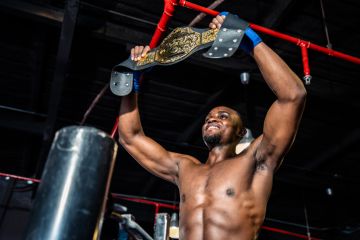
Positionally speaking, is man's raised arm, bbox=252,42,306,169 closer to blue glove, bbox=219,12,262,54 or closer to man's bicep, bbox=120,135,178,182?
blue glove, bbox=219,12,262,54

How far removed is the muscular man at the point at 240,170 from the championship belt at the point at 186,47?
0.25ft

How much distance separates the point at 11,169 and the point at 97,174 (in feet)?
23.8

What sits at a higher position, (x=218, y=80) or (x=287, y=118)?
(x=218, y=80)

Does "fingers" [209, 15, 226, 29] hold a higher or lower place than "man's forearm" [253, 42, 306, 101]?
higher

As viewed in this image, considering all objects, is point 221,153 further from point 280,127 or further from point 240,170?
point 280,127

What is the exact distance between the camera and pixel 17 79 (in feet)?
15.6

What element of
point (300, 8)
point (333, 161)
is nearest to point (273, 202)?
point (333, 161)

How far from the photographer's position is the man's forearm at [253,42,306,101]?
1837mm

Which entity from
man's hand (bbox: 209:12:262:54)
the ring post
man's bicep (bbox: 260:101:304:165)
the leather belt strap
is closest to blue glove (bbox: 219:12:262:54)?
man's hand (bbox: 209:12:262:54)

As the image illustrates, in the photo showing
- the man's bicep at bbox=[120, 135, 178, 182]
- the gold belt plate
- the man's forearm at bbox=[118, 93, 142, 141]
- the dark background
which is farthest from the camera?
the dark background

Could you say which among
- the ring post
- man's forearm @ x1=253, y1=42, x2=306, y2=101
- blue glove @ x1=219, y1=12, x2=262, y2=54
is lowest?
the ring post

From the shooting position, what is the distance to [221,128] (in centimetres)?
248

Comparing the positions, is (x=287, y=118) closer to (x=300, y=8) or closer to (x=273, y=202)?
(x=300, y=8)

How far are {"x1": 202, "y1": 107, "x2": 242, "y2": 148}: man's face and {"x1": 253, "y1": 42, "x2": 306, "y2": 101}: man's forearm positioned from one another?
0.66 m
